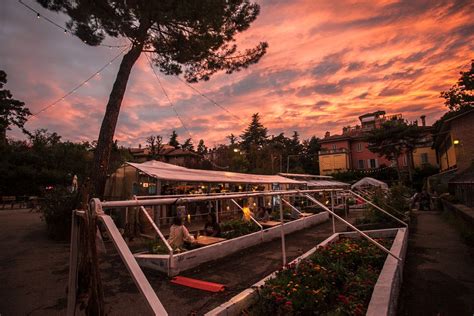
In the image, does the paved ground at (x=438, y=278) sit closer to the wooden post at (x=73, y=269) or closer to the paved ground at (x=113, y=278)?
the paved ground at (x=113, y=278)

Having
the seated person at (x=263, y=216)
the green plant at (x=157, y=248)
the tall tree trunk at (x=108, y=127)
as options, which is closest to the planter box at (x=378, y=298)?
the green plant at (x=157, y=248)

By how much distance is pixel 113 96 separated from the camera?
11648mm

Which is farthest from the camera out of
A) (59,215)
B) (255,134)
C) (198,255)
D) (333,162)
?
(255,134)

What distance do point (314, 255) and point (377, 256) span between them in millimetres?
1459

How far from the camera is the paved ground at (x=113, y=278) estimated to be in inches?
198

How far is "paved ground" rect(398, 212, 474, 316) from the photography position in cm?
459

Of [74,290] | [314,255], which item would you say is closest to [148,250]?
[314,255]

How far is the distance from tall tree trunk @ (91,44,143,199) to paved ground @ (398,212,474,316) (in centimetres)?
1066

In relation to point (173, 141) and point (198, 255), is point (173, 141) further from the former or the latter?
point (198, 255)

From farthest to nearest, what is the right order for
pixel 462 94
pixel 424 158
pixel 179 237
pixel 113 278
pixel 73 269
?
pixel 424 158, pixel 462 94, pixel 179 237, pixel 113 278, pixel 73 269

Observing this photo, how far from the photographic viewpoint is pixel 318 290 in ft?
13.1

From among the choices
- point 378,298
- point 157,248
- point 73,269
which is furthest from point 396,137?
point 73,269

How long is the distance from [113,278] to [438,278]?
7566 mm

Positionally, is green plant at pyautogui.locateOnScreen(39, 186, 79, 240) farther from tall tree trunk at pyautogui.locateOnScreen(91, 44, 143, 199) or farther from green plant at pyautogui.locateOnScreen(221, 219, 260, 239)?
green plant at pyautogui.locateOnScreen(221, 219, 260, 239)
